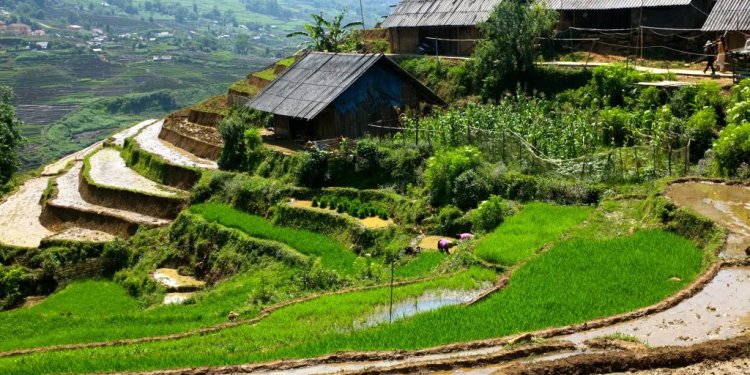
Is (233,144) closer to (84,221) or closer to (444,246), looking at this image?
(84,221)

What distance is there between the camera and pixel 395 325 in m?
13.6

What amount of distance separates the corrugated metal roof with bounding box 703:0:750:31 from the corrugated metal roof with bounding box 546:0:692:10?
70.1 inches

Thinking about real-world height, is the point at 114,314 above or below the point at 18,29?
below

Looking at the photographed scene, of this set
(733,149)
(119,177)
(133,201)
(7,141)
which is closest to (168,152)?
(119,177)

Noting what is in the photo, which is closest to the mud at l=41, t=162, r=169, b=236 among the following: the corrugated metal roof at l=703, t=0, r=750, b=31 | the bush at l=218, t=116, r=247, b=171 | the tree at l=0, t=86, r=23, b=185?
the bush at l=218, t=116, r=247, b=171

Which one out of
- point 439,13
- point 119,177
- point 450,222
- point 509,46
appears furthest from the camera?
point 439,13

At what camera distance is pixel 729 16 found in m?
27.3

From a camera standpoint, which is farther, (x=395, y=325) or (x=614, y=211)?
(x=614, y=211)

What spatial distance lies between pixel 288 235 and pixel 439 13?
19.1 m

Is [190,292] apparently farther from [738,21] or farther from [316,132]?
[738,21]

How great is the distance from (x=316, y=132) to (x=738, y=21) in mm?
14782

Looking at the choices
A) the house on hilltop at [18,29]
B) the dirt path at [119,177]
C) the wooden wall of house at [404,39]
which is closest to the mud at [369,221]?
the dirt path at [119,177]

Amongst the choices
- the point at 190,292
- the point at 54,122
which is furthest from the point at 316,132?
the point at 54,122

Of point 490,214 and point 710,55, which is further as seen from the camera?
point 710,55
